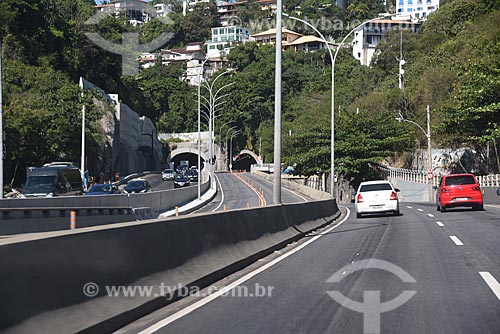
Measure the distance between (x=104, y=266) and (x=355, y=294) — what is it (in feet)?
11.9

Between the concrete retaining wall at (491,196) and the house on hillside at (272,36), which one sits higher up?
the house on hillside at (272,36)

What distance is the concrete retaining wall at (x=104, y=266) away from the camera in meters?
6.28

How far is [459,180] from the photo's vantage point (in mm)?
31297

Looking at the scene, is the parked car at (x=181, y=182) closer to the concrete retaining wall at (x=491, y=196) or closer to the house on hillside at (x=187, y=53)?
the concrete retaining wall at (x=491, y=196)

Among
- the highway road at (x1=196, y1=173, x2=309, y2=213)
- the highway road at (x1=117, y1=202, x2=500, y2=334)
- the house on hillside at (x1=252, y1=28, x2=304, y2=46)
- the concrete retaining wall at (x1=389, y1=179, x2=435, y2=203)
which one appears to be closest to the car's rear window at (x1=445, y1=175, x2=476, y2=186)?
the highway road at (x1=117, y1=202, x2=500, y2=334)

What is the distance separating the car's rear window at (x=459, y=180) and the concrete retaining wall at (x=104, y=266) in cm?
2000

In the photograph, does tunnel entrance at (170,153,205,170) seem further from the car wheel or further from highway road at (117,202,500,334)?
highway road at (117,202,500,334)

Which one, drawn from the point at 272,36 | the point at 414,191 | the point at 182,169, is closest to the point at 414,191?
the point at 414,191

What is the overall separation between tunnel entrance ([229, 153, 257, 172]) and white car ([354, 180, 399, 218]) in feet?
354

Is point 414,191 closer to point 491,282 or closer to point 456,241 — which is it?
point 456,241

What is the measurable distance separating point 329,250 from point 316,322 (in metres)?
7.99

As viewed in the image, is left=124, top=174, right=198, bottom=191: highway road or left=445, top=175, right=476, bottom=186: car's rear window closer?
left=445, top=175, right=476, bottom=186: car's rear window

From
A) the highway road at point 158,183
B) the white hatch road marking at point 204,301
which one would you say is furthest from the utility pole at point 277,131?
the highway road at point 158,183

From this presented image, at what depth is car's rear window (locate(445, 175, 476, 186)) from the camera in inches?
1232
